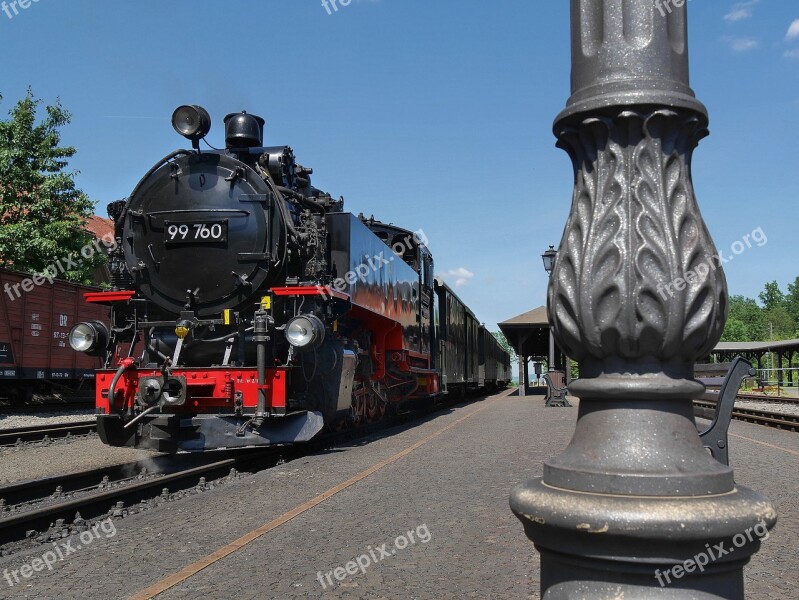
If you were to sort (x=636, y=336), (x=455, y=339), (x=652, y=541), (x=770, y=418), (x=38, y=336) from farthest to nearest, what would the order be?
(x=455, y=339), (x=38, y=336), (x=770, y=418), (x=636, y=336), (x=652, y=541)

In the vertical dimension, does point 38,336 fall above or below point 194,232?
below

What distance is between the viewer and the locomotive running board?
813cm

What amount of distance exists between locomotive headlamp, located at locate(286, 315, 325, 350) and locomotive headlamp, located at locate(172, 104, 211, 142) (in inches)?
105

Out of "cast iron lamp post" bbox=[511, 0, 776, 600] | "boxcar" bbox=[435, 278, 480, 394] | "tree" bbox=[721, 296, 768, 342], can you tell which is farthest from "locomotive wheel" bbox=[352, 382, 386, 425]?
"tree" bbox=[721, 296, 768, 342]

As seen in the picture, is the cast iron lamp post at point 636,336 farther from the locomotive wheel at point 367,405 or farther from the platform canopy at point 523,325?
the platform canopy at point 523,325

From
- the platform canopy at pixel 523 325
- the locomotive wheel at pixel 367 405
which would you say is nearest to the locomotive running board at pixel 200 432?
the locomotive wheel at pixel 367 405

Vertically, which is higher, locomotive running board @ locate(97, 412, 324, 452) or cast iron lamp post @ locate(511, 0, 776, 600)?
cast iron lamp post @ locate(511, 0, 776, 600)

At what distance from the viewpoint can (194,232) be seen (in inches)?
356

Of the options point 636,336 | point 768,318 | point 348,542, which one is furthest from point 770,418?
point 768,318

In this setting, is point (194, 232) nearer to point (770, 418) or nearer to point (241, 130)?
point (241, 130)

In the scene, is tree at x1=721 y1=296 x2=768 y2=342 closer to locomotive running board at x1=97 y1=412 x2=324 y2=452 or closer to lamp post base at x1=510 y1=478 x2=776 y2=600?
locomotive running board at x1=97 y1=412 x2=324 y2=452

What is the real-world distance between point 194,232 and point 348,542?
5.39 metres

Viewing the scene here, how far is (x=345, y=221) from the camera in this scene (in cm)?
977

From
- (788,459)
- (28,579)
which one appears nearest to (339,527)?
(28,579)
